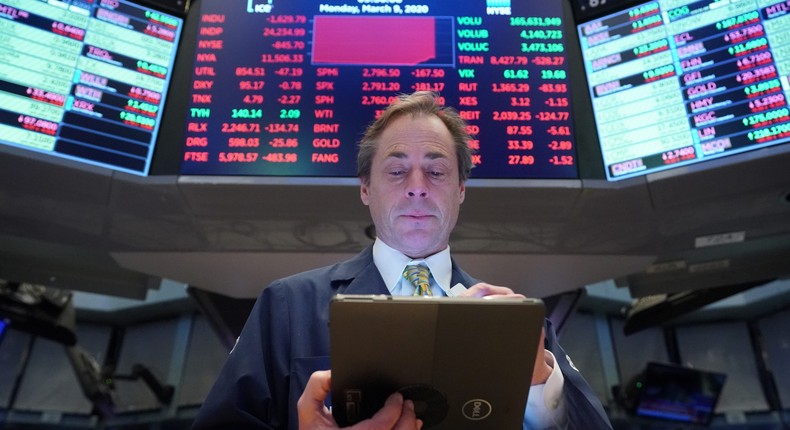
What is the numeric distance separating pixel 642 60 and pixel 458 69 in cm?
87

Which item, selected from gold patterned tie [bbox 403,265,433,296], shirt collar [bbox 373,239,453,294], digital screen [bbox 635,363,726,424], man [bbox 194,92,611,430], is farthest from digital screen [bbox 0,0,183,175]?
digital screen [bbox 635,363,726,424]

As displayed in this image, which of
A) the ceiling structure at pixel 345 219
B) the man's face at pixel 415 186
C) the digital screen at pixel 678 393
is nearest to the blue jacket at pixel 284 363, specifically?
the man's face at pixel 415 186

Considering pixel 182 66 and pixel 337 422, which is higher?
pixel 182 66

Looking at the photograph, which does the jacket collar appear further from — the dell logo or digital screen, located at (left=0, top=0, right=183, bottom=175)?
digital screen, located at (left=0, top=0, right=183, bottom=175)

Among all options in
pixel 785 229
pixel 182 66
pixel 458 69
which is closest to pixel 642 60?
pixel 458 69

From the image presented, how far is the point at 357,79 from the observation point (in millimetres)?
2797

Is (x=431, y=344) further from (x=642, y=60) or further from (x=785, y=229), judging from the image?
(x=785, y=229)

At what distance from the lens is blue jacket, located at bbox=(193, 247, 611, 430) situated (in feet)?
4.05

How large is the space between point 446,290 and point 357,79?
1.55m

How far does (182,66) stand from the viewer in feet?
9.46

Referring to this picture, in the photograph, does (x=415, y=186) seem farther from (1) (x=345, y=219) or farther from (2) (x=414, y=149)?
(1) (x=345, y=219)

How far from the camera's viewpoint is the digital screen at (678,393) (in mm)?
5113

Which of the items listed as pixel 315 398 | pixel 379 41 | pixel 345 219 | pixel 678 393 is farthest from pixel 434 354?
pixel 678 393

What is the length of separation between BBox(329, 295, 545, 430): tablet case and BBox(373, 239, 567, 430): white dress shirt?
25 cm
